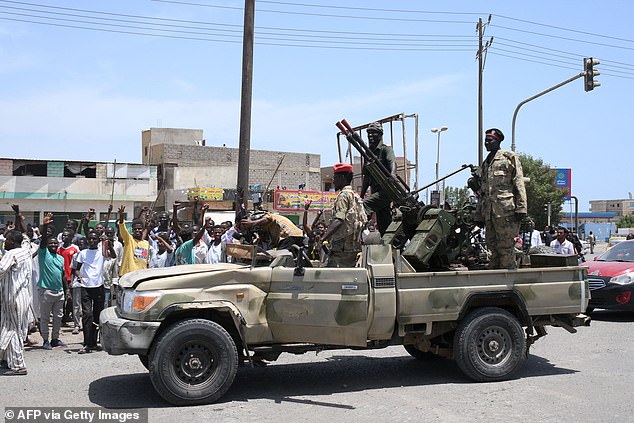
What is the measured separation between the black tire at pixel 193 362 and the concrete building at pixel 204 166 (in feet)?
110

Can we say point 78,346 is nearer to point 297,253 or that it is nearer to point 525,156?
point 297,253

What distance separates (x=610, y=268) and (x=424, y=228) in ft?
19.8

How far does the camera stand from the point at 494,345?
762 centimetres

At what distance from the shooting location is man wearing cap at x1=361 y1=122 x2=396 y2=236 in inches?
344

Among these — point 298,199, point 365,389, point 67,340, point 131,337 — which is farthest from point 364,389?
point 298,199

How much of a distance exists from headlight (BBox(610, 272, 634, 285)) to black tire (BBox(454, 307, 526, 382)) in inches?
205

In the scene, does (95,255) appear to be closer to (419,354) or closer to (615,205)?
(419,354)

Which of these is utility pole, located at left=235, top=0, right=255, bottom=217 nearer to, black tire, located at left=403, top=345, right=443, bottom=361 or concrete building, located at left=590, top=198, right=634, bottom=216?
black tire, located at left=403, top=345, right=443, bottom=361

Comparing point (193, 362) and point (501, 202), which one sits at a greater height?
point (501, 202)

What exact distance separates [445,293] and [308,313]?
159cm

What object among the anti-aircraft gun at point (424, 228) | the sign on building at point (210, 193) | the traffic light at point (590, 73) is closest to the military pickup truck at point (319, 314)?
the anti-aircraft gun at point (424, 228)

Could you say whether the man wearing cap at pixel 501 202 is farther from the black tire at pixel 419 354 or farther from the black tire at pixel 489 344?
the black tire at pixel 419 354

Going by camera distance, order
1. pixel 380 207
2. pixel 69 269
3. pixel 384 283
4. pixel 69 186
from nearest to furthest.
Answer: pixel 384 283 < pixel 380 207 < pixel 69 269 < pixel 69 186

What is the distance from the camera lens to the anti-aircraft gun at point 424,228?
7.94 m
